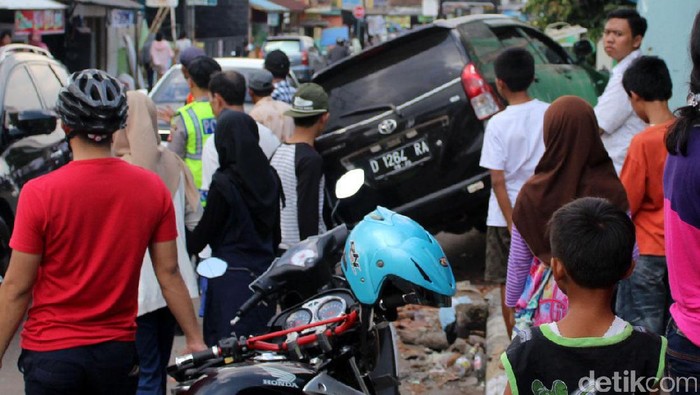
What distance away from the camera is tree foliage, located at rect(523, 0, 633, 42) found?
1441 centimetres

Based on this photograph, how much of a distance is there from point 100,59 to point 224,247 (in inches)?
984

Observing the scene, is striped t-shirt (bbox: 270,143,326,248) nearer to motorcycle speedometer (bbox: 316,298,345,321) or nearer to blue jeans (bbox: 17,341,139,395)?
motorcycle speedometer (bbox: 316,298,345,321)

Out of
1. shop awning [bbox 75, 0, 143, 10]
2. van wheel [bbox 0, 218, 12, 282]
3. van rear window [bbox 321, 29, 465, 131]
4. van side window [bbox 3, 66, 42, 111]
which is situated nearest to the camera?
van wheel [bbox 0, 218, 12, 282]

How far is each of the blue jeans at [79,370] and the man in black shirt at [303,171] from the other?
2.31m

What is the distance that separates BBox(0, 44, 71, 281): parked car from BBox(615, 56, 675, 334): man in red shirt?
458 centimetres

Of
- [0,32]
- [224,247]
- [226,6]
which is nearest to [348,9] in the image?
[226,6]

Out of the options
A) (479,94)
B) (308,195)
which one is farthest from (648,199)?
(479,94)

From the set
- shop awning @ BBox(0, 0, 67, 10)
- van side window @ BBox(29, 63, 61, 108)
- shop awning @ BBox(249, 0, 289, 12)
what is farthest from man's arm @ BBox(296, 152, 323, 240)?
shop awning @ BBox(249, 0, 289, 12)

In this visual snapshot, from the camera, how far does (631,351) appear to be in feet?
9.86

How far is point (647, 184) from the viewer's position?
16.7ft

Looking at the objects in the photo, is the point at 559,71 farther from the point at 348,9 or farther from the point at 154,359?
the point at 348,9

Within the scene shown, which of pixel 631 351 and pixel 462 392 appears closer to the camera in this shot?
pixel 631 351

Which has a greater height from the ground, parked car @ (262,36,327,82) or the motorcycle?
the motorcycle

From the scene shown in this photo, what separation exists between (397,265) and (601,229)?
0.90 m
